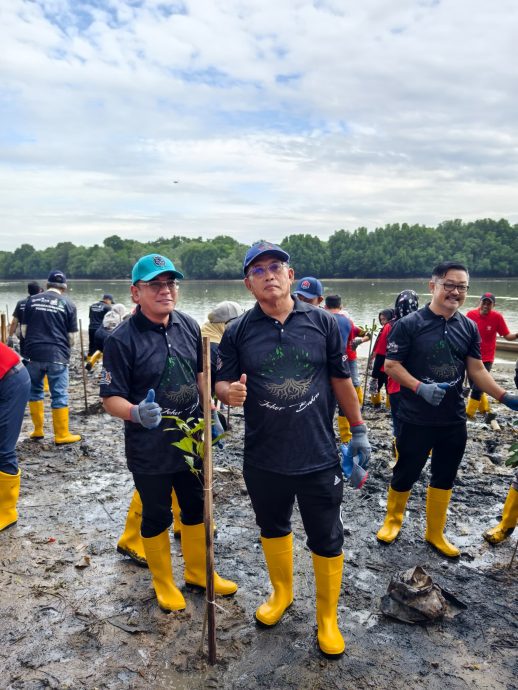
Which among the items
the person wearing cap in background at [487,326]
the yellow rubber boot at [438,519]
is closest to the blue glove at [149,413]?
the yellow rubber boot at [438,519]

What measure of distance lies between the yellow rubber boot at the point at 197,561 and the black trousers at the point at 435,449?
1.80 meters

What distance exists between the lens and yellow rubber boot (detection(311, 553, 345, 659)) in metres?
3.08

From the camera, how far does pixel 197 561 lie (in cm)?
367

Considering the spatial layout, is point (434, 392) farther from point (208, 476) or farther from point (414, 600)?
point (208, 476)

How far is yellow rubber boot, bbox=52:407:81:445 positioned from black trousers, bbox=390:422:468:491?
4940 millimetres

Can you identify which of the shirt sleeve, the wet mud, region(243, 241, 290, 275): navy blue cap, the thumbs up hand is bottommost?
the wet mud

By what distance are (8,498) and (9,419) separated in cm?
82

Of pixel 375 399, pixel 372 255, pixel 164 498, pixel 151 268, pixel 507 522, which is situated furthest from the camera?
pixel 372 255

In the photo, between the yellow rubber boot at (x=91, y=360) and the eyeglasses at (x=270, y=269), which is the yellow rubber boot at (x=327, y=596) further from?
the yellow rubber boot at (x=91, y=360)

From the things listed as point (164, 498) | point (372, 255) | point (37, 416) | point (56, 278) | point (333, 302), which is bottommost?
point (37, 416)

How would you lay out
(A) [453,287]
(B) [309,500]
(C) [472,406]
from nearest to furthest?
1. (B) [309,500]
2. (A) [453,287]
3. (C) [472,406]

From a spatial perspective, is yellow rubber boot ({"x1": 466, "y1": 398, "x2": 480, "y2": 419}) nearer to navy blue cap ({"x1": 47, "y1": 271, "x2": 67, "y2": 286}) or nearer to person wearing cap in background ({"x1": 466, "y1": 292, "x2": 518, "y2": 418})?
person wearing cap in background ({"x1": 466, "y1": 292, "x2": 518, "y2": 418})

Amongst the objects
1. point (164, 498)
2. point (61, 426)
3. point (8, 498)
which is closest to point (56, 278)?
point (61, 426)

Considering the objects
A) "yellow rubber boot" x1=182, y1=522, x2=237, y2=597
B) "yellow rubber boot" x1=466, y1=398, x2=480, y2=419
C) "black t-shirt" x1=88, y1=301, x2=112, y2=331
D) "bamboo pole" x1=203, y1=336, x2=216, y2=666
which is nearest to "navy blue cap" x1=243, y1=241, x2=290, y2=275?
"bamboo pole" x1=203, y1=336, x2=216, y2=666
